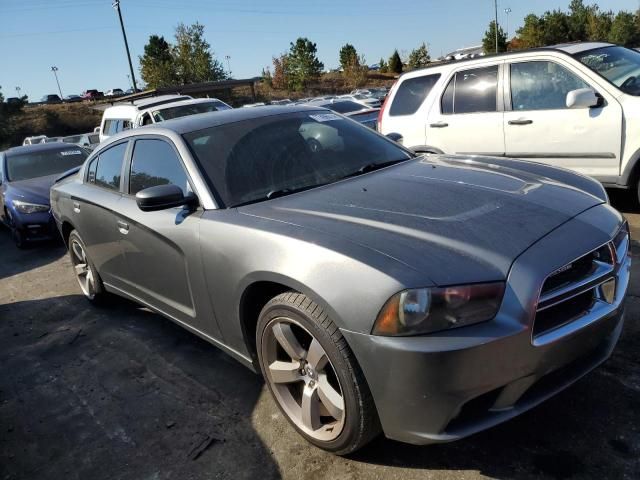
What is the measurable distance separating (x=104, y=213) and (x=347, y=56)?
2227 inches

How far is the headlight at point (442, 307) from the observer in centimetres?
196

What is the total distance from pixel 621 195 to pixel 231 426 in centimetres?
528

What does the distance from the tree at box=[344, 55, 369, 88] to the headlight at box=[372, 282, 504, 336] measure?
5540 centimetres

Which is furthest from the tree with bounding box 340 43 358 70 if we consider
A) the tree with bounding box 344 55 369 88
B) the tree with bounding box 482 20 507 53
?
the tree with bounding box 482 20 507 53

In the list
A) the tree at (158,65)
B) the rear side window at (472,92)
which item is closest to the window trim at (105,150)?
the rear side window at (472,92)

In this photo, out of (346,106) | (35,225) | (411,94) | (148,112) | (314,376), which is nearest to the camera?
(314,376)

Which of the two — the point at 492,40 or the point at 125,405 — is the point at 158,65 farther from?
the point at 125,405

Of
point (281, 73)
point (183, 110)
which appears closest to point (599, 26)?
point (281, 73)

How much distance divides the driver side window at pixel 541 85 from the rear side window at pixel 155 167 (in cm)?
392

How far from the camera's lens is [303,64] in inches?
2085

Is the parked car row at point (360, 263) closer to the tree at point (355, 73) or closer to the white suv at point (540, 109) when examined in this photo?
the white suv at point (540, 109)

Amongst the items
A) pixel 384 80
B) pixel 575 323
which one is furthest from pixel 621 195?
pixel 384 80

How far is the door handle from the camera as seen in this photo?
363 centimetres

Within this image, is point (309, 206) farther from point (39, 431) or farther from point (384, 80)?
point (384, 80)
